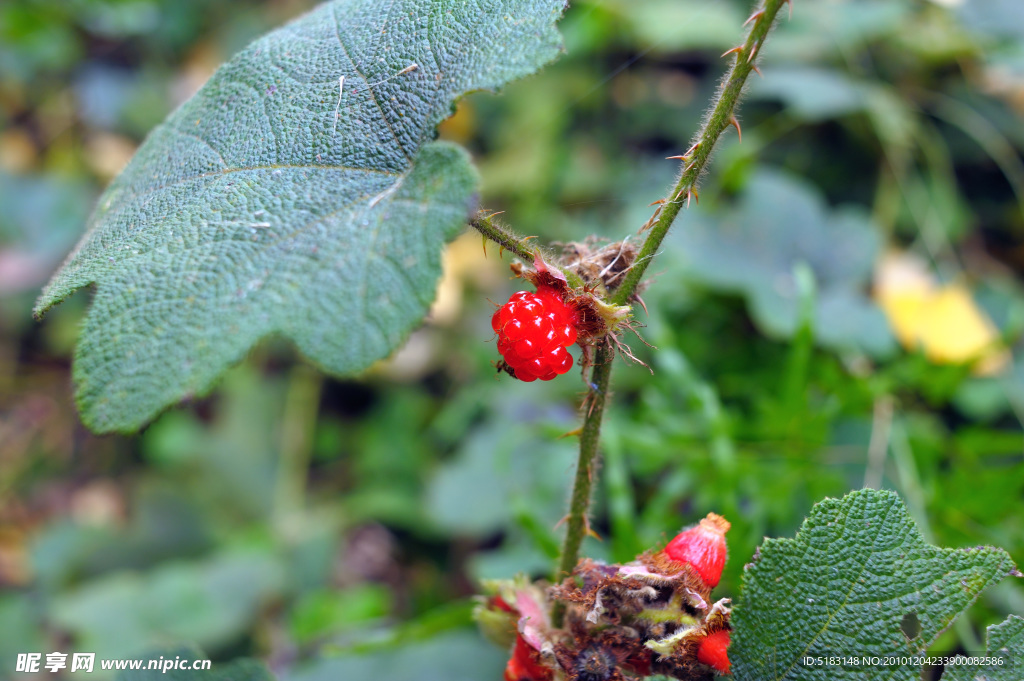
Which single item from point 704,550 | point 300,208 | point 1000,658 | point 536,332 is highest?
point 300,208

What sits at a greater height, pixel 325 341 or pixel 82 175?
pixel 82 175

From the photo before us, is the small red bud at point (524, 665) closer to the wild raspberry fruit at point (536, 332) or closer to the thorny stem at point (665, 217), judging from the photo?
the thorny stem at point (665, 217)

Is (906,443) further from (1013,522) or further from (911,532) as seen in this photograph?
(911,532)

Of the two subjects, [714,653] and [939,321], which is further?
[939,321]

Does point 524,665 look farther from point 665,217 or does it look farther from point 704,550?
point 665,217

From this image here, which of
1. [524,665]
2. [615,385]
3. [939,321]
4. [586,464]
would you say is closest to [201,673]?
[524,665]

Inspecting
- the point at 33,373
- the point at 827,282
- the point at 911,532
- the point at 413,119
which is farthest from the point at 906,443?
the point at 33,373
